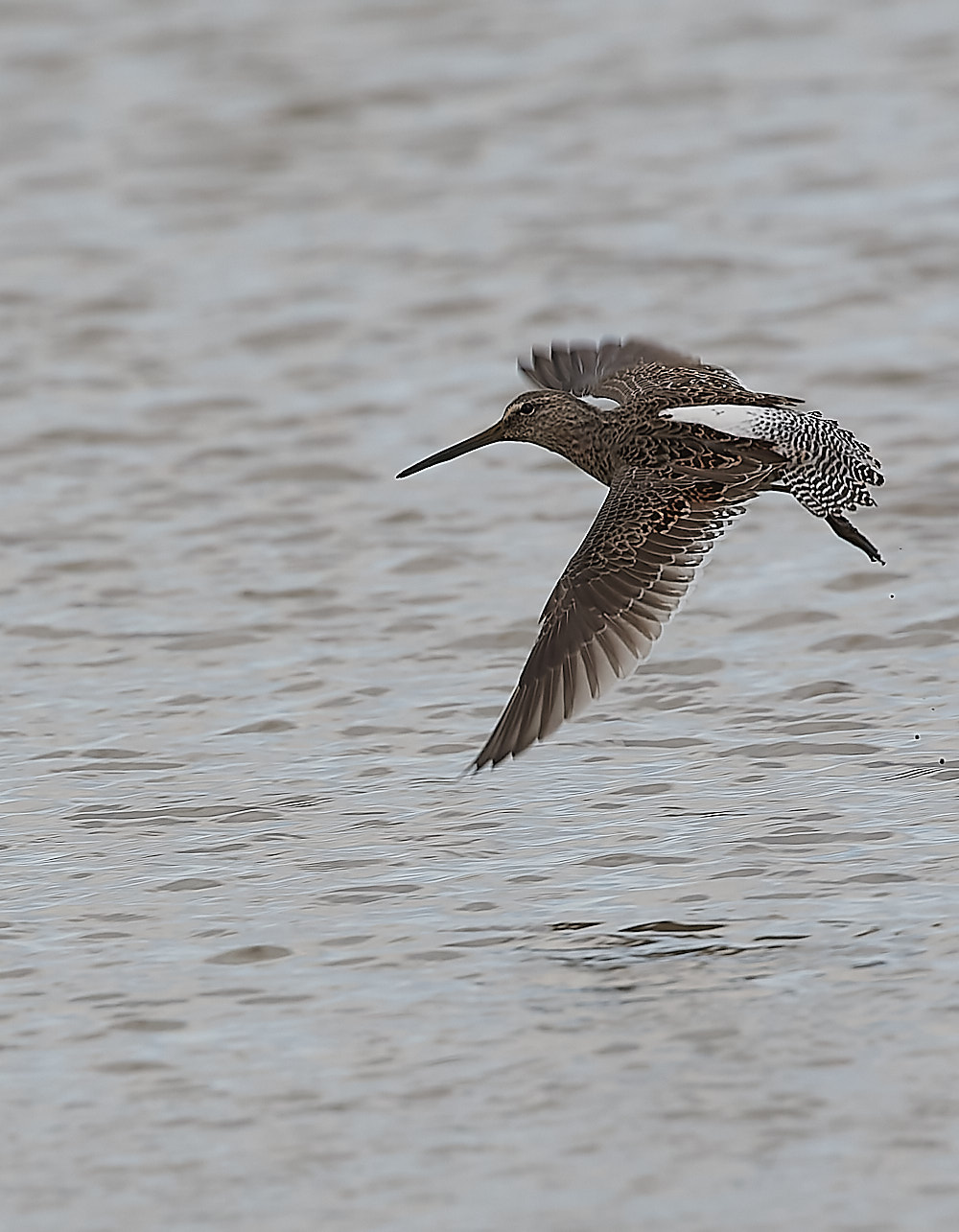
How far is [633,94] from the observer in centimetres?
1455

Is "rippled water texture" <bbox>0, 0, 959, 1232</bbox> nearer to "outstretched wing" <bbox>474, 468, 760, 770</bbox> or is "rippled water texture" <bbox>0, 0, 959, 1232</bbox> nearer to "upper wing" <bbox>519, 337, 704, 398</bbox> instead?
"outstretched wing" <bbox>474, 468, 760, 770</bbox>

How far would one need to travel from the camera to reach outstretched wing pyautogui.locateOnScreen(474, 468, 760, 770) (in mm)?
6020

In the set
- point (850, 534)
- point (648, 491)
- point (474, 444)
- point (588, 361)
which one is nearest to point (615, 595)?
point (648, 491)

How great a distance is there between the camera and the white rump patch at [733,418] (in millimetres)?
6559

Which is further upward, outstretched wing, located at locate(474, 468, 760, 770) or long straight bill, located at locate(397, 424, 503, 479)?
long straight bill, located at locate(397, 424, 503, 479)

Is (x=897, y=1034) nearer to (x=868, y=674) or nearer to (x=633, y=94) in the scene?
(x=868, y=674)

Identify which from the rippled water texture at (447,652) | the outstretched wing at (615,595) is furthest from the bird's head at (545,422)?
the rippled water texture at (447,652)

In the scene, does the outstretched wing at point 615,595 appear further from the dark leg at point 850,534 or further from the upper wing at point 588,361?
the upper wing at point 588,361

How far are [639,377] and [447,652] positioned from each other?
4.12 ft

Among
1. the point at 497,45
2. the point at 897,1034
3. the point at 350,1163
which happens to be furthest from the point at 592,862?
the point at 497,45

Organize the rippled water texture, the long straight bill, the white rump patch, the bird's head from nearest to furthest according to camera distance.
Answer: the rippled water texture
the white rump patch
the bird's head
the long straight bill

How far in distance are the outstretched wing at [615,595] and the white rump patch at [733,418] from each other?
18cm

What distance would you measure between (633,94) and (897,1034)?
10.5 m

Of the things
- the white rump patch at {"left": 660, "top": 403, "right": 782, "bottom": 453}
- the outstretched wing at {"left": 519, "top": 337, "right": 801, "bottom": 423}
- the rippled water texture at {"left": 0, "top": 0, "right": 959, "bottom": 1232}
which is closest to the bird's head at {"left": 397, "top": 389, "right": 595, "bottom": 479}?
the outstretched wing at {"left": 519, "top": 337, "right": 801, "bottom": 423}
